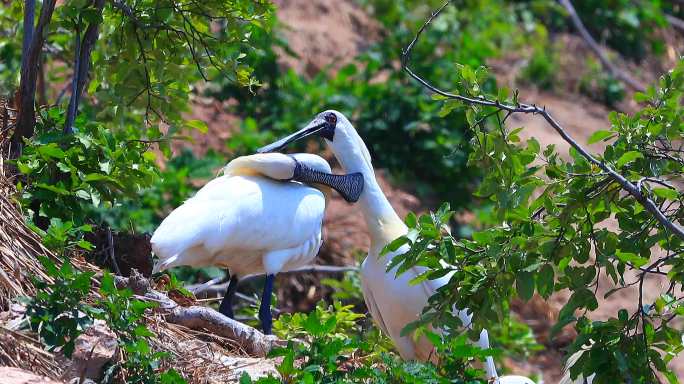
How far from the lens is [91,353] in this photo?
509 cm

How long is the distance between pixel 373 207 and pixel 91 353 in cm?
245

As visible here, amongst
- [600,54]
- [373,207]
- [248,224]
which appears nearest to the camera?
[248,224]

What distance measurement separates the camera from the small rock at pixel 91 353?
16.6ft

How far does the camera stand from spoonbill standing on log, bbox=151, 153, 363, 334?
21.8 ft

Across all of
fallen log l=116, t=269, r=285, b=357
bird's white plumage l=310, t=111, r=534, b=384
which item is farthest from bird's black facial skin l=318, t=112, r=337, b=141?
fallen log l=116, t=269, r=285, b=357

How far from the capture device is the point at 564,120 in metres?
13.5

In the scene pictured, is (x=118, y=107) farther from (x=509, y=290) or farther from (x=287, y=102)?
(x=287, y=102)

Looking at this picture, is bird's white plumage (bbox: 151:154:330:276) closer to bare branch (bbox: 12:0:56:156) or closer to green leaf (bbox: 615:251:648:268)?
bare branch (bbox: 12:0:56:156)

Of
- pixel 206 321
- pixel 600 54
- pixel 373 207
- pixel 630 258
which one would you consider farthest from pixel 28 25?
pixel 600 54

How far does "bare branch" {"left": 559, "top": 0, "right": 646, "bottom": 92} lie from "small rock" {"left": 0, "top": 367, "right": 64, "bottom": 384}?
385 inches

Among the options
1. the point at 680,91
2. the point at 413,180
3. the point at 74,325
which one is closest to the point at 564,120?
the point at 413,180

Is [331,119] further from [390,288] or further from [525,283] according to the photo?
[525,283]

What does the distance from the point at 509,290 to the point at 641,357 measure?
1.77 feet

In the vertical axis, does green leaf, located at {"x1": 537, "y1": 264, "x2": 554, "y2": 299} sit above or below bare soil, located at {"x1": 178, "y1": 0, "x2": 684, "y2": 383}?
above
